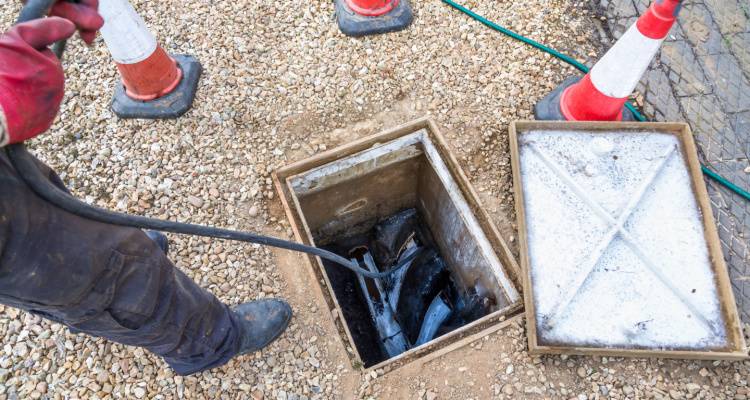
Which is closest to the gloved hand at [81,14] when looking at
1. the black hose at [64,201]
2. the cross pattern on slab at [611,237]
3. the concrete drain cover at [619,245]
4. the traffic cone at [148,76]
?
the black hose at [64,201]

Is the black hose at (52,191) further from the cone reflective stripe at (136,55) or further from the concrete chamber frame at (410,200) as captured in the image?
the concrete chamber frame at (410,200)

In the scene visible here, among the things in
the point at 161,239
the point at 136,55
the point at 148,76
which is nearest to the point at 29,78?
the point at 161,239

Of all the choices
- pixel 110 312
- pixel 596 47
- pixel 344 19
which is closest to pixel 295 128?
pixel 344 19

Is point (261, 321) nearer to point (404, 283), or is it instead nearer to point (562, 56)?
point (404, 283)

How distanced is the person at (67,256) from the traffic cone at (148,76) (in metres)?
1.12

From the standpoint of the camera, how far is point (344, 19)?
3.42 m

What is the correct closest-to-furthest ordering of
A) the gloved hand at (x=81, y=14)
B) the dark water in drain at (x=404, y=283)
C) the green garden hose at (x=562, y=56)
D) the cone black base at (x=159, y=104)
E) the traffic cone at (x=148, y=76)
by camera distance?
the gloved hand at (x=81, y=14)
the traffic cone at (x=148, y=76)
the green garden hose at (x=562, y=56)
the cone black base at (x=159, y=104)
the dark water in drain at (x=404, y=283)

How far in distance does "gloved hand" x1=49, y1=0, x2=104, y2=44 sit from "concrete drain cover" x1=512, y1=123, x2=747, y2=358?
6.86ft

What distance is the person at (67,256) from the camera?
4.56ft

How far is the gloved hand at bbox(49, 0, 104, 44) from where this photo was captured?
1.64 m

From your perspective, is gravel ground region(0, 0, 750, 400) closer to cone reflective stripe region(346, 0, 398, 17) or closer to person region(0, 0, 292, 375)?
cone reflective stripe region(346, 0, 398, 17)

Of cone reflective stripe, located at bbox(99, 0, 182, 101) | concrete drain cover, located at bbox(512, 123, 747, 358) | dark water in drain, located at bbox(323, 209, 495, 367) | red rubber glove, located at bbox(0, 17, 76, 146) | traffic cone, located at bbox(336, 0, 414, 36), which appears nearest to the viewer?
red rubber glove, located at bbox(0, 17, 76, 146)

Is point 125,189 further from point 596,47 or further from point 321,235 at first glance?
point 596,47

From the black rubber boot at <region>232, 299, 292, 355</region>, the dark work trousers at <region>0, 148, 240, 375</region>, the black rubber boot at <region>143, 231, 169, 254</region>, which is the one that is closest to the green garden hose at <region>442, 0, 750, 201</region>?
the black rubber boot at <region>232, 299, 292, 355</region>
